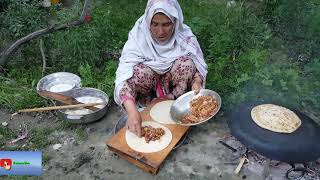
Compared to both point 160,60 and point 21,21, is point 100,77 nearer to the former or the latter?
point 160,60

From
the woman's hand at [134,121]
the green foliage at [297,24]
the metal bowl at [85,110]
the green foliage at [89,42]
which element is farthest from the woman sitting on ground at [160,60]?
the green foliage at [297,24]

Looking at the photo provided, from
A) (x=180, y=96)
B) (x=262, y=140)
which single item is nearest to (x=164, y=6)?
(x=180, y=96)

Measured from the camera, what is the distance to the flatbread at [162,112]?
128 inches

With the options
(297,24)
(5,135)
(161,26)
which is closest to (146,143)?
(161,26)

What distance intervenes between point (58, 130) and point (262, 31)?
9.17 ft

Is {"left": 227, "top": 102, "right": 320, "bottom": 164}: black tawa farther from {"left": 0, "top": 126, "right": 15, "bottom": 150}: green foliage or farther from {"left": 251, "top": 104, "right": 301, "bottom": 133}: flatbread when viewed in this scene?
{"left": 0, "top": 126, "right": 15, "bottom": 150}: green foliage

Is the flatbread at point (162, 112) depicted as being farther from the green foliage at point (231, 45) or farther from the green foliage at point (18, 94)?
the green foliage at point (18, 94)

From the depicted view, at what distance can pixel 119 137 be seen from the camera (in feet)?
10.1

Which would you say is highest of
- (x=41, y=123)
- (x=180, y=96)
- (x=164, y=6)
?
(x=164, y=6)

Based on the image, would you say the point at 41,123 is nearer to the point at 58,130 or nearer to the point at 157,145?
the point at 58,130

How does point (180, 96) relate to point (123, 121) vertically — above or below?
above

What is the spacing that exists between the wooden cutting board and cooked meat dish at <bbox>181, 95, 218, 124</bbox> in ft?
0.38

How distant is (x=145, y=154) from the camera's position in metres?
2.92

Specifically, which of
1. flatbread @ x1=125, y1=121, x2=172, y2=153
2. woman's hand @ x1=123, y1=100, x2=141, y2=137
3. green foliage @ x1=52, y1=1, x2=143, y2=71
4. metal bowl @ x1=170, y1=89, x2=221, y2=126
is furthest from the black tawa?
green foliage @ x1=52, y1=1, x2=143, y2=71
